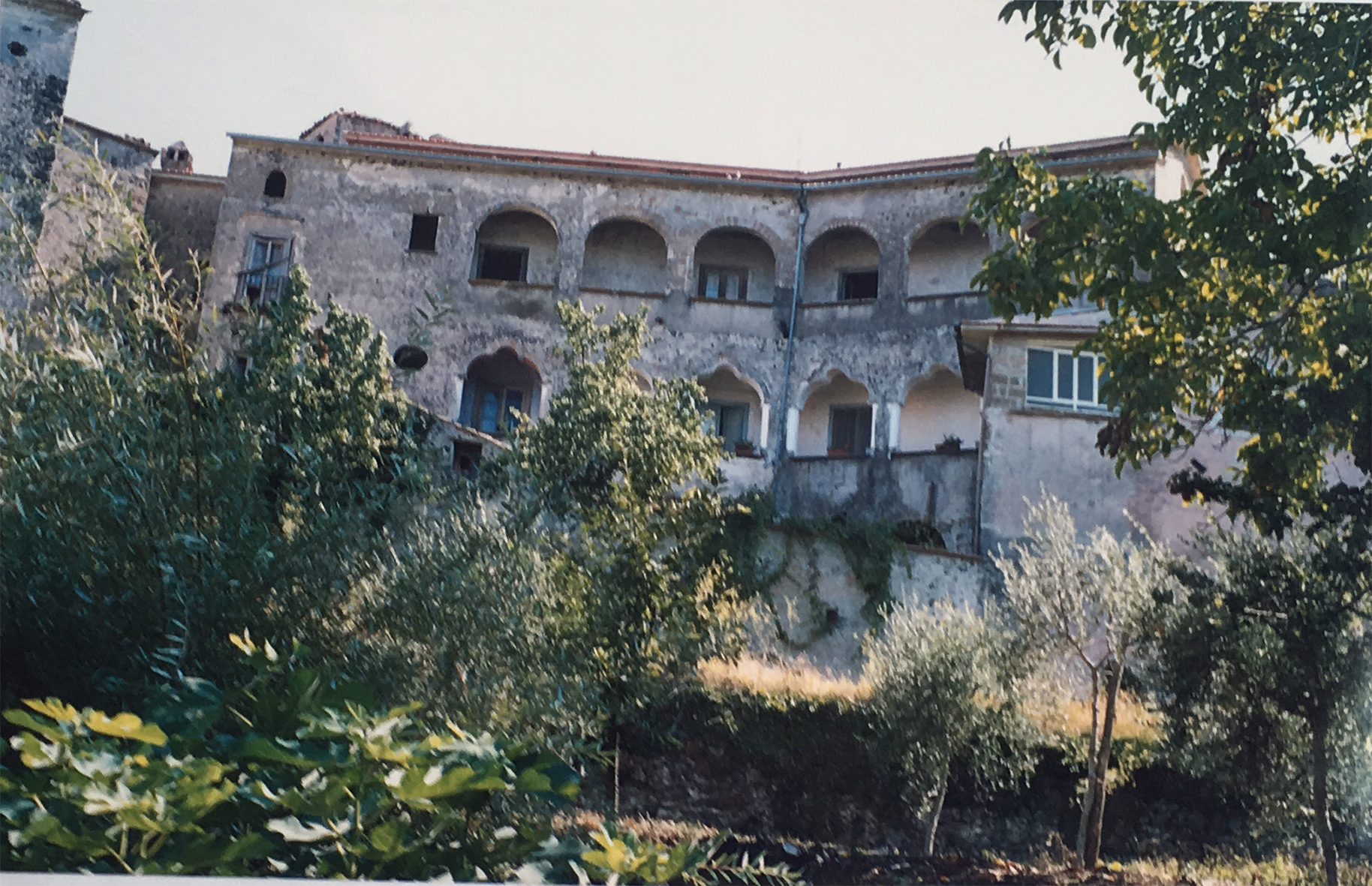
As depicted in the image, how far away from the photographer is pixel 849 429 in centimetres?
1450

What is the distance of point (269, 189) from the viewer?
11.6 meters

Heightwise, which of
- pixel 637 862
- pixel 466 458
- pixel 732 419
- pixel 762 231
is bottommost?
pixel 637 862

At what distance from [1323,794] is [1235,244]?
2469 mm

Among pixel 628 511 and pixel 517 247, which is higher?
pixel 517 247

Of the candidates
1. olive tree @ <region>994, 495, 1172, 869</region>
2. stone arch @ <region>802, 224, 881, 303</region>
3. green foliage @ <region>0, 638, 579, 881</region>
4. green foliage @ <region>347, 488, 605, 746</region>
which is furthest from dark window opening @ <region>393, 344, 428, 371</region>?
stone arch @ <region>802, 224, 881, 303</region>

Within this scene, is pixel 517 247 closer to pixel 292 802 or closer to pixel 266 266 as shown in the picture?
pixel 266 266

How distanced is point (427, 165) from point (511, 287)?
1820mm

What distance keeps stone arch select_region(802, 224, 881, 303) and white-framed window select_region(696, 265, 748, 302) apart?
868 mm

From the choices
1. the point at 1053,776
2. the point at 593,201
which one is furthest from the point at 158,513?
the point at 593,201

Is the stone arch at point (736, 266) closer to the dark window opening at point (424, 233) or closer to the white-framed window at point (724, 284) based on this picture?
the white-framed window at point (724, 284)

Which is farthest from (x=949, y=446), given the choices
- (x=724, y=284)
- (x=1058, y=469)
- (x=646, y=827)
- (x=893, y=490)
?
(x=646, y=827)

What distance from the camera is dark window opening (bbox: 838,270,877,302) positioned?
544 inches

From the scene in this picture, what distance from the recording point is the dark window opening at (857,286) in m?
13.8

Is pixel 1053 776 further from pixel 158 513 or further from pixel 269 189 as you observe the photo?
pixel 269 189
